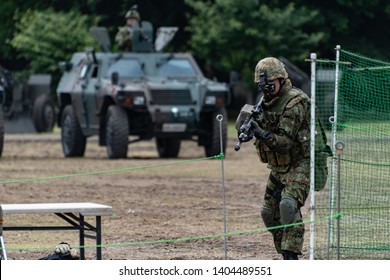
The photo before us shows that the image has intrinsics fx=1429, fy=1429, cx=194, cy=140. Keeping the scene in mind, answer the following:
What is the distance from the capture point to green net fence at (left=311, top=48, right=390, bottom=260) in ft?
39.8

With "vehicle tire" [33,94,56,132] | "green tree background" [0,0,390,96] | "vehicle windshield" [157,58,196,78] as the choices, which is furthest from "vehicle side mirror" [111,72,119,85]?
"green tree background" [0,0,390,96]

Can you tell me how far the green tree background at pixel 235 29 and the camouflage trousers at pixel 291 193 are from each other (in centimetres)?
3442

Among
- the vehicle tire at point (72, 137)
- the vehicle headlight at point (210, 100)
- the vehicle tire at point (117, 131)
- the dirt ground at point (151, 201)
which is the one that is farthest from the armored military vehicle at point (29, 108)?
the vehicle headlight at point (210, 100)

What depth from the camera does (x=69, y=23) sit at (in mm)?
47938

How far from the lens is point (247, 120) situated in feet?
36.1

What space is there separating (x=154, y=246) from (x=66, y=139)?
50.0 ft

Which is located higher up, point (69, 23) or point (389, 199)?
point (69, 23)

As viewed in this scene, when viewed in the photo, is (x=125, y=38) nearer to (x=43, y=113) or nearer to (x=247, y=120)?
(x=43, y=113)

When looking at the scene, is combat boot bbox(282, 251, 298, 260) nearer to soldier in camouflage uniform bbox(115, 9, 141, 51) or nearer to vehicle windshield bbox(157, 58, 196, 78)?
vehicle windshield bbox(157, 58, 196, 78)

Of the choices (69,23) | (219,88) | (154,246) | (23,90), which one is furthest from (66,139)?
(69,23)

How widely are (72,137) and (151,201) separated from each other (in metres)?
10.1

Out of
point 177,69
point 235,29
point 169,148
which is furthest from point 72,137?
point 235,29

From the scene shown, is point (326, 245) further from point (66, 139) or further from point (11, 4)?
point (11, 4)

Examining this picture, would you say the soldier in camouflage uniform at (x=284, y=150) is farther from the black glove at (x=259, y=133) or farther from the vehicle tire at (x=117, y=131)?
the vehicle tire at (x=117, y=131)
